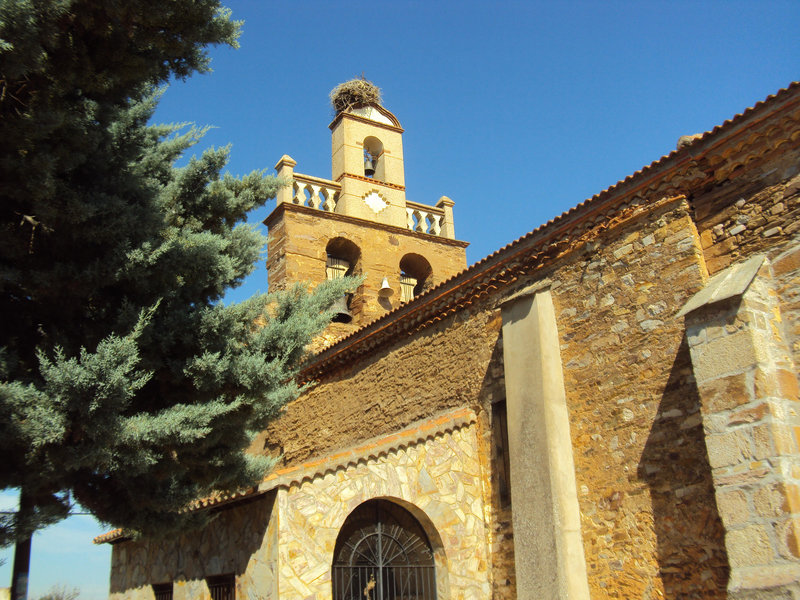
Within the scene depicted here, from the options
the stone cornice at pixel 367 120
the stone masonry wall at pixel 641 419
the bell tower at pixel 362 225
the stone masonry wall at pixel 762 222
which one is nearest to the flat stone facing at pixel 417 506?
the stone masonry wall at pixel 641 419

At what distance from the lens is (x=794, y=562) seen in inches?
245

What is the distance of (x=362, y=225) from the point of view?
61.3 feet

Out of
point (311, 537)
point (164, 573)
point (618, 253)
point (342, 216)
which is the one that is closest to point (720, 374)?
point (618, 253)

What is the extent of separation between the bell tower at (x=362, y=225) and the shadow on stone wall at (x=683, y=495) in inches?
389

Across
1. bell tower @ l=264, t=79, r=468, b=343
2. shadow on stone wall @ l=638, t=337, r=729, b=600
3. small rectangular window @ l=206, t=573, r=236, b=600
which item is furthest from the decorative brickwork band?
bell tower @ l=264, t=79, r=468, b=343

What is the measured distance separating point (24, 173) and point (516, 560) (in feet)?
21.7

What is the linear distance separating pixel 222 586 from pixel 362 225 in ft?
35.3

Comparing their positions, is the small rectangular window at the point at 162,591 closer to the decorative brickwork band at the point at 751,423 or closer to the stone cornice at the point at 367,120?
the decorative brickwork band at the point at 751,423

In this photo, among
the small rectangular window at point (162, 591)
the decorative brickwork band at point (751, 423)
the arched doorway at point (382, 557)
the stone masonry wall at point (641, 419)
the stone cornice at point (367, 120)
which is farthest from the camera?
the stone cornice at point (367, 120)

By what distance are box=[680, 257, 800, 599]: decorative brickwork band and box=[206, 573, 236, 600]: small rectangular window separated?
228 inches

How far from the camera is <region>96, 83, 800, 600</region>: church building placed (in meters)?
7.04

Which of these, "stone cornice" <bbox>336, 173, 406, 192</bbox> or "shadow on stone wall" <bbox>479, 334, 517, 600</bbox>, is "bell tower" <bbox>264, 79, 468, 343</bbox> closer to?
"stone cornice" <bbox>336, 173, 406, 192</bbox>

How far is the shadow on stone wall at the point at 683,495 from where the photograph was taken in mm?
7348

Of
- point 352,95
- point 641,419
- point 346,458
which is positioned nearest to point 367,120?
point 352,95
